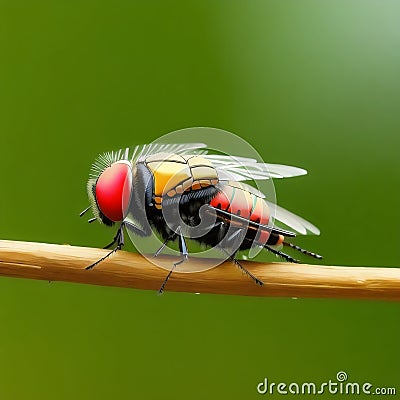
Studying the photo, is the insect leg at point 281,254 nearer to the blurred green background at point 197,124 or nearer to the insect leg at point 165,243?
the insect leg at point 165,243

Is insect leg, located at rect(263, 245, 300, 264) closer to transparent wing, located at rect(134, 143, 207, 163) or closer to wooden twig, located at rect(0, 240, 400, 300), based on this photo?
wooden twig, located at rect(0, 240, 400, 300)

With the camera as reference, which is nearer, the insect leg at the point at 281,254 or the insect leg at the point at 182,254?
the insect leg at the point at 182,254

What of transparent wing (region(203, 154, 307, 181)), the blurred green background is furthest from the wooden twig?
the blurred green background

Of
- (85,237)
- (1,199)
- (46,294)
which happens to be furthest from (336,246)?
(1,199)

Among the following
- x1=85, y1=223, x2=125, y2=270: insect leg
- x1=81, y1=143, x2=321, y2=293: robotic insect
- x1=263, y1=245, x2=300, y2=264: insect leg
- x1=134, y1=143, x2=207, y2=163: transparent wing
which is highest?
x1=134, y1=143, x2=207, y2=163: transparent wing

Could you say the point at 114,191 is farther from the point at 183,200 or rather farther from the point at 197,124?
the point at 197,124

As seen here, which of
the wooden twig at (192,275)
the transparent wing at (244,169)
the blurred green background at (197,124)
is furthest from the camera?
the blurred green background at (197,124)

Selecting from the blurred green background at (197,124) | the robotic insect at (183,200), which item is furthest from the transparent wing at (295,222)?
the blurred green background at (197,124)

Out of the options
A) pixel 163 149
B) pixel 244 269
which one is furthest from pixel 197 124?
pixel 244 269
